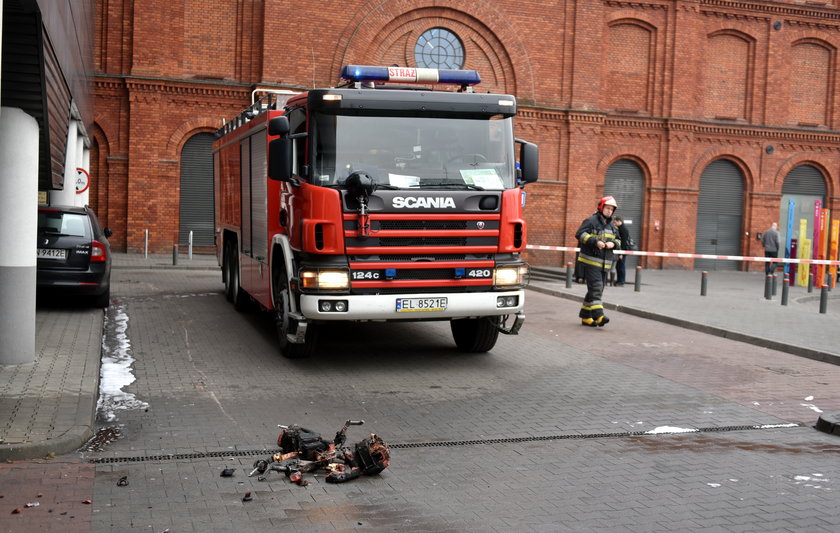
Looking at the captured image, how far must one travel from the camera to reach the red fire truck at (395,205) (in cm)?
910

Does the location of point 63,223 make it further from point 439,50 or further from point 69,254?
point 439,50

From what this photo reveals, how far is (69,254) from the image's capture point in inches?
504

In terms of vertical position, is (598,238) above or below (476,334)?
above

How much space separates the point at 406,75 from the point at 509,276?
8.54ft

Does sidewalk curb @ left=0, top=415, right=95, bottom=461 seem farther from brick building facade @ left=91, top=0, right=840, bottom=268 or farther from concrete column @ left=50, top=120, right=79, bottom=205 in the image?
brick building facade @ left=91, top=0, right=840, bottom=268

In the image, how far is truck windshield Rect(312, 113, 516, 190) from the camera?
364 inches

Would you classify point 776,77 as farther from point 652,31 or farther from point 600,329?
point 600,329

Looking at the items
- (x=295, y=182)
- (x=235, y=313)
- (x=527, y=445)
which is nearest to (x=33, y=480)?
(x=527, y=445)

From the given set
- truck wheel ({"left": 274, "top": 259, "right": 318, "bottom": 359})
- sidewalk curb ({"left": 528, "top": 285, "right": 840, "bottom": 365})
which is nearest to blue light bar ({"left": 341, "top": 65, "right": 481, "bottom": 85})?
truck wheel ({"left": 274, "top": 259, "right": 318, "bottom": 359})

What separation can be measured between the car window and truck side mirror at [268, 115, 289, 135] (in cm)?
501

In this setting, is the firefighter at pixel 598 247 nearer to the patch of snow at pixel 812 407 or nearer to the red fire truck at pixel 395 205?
the red fire truck at pixel 395 205

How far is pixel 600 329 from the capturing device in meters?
14.0

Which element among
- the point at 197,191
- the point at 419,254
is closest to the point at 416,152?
the point at 419,254

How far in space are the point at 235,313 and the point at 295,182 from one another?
524cm
